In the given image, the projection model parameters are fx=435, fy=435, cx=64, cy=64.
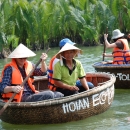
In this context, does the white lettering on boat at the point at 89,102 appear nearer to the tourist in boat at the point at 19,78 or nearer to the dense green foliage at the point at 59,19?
the tourist in boat at the point at 19,78

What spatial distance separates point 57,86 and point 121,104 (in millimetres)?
1544

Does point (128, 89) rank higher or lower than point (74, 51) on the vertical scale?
lower

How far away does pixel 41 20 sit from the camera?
2092cm

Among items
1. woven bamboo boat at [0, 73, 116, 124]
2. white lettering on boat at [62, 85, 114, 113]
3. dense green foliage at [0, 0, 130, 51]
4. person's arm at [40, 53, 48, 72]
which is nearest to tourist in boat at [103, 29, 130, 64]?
white lettering on boat at [62, 85, 114, 113]

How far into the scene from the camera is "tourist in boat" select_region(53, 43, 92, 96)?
6598 millimetres

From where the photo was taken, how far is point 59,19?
21.7 m

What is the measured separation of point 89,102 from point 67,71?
580 mm

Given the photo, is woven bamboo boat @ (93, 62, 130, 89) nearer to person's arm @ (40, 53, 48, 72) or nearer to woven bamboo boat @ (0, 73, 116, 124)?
woven bamboo boat @ (0, 73, 116, 124)

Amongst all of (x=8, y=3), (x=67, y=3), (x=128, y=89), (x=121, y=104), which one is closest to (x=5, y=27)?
(x=8, y=3)

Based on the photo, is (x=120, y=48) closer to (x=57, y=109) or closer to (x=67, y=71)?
(x=67, y=71)

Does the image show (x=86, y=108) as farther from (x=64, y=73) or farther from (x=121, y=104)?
(x=121, y=104)

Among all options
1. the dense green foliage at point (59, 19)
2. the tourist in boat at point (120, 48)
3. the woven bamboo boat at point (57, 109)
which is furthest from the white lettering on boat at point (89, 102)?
the dense green foliage at point (59, 19)

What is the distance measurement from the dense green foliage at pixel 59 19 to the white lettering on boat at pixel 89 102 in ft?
42.1

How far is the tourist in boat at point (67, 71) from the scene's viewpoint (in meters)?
6.60
